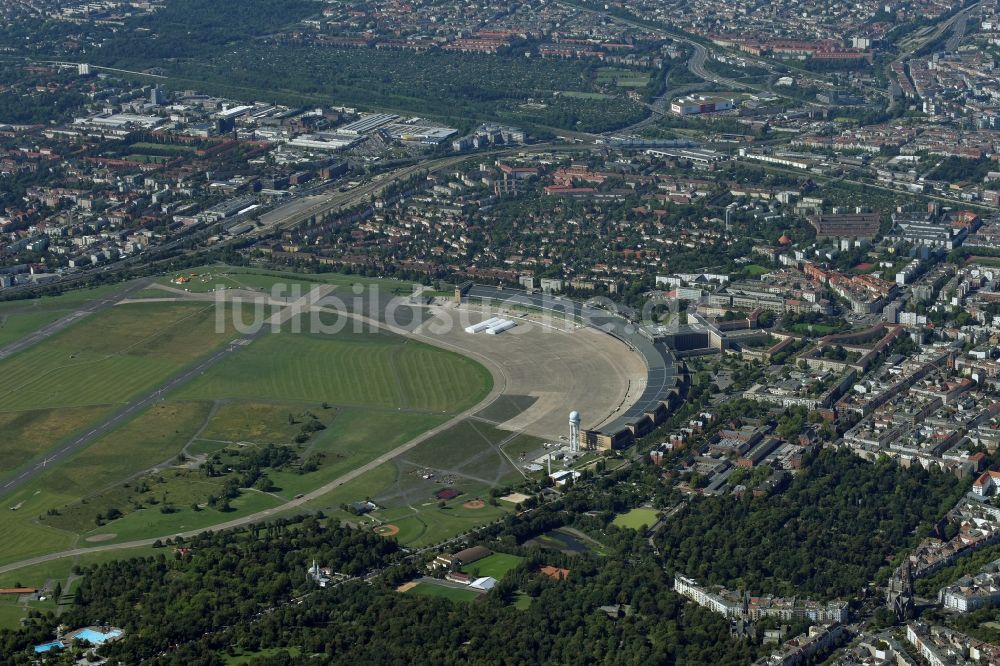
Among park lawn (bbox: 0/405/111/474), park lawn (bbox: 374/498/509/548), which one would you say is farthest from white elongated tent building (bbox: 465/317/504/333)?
park lawn (bbox: 374/498/509/548)

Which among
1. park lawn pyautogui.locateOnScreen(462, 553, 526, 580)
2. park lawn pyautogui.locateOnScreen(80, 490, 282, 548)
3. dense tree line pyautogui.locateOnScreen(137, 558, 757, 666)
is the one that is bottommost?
park lawn pyautogui.locateOnScreen(80, 490, 282, 548)

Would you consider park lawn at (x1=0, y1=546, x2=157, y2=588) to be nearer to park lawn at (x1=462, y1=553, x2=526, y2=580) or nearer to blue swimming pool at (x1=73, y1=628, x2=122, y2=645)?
blue swimming pool at (x1=73, y1=628, x2=122, y2=645)

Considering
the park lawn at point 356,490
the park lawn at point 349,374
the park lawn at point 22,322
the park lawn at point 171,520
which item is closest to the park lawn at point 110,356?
the park lawn at point 22,322

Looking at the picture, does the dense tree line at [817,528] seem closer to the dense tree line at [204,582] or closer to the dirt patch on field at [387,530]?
the dirt patch on field at [387,530]

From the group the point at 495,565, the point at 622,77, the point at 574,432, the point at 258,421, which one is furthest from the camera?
the point at 622,77

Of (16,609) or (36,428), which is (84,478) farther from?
(16,609)

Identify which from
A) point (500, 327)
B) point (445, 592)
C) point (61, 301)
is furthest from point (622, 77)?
point (445, 592)

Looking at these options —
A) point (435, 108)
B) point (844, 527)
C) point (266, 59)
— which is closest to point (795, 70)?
point (435, 108)
